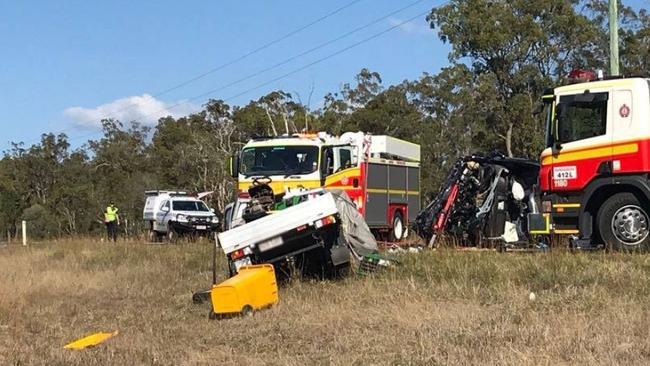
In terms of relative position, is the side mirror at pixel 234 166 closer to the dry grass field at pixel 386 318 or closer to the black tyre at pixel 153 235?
the dry grass field at pixel 386 318

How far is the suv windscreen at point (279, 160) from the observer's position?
18.3 m

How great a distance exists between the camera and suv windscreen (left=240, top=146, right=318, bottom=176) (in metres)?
18.3

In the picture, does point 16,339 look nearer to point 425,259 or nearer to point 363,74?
point 425,259

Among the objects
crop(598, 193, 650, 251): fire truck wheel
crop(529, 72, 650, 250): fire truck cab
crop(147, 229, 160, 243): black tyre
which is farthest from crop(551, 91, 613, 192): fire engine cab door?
crop(147, 229, 160, 243): black tyre

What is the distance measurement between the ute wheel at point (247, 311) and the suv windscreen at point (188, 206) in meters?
22.5

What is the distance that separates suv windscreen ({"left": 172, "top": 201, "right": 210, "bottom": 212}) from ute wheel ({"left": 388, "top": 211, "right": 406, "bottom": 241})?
12116mm

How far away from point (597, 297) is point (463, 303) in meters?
1.54

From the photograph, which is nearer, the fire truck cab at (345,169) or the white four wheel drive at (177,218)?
the fire truck cab at (345,169)

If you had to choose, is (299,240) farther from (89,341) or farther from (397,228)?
(397,228)

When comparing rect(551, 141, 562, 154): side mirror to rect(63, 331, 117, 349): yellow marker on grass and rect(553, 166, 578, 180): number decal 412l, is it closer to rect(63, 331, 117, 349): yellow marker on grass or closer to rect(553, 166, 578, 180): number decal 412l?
rect(553, 166, 578, 180): number decal 412l

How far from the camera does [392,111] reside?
183 ft

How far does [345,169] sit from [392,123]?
36.0 metres

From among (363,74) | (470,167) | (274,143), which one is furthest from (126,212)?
(470,167)

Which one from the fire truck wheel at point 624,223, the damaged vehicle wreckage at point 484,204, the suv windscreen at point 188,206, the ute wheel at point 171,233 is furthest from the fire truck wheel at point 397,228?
the suv windscreen at point 188,206
